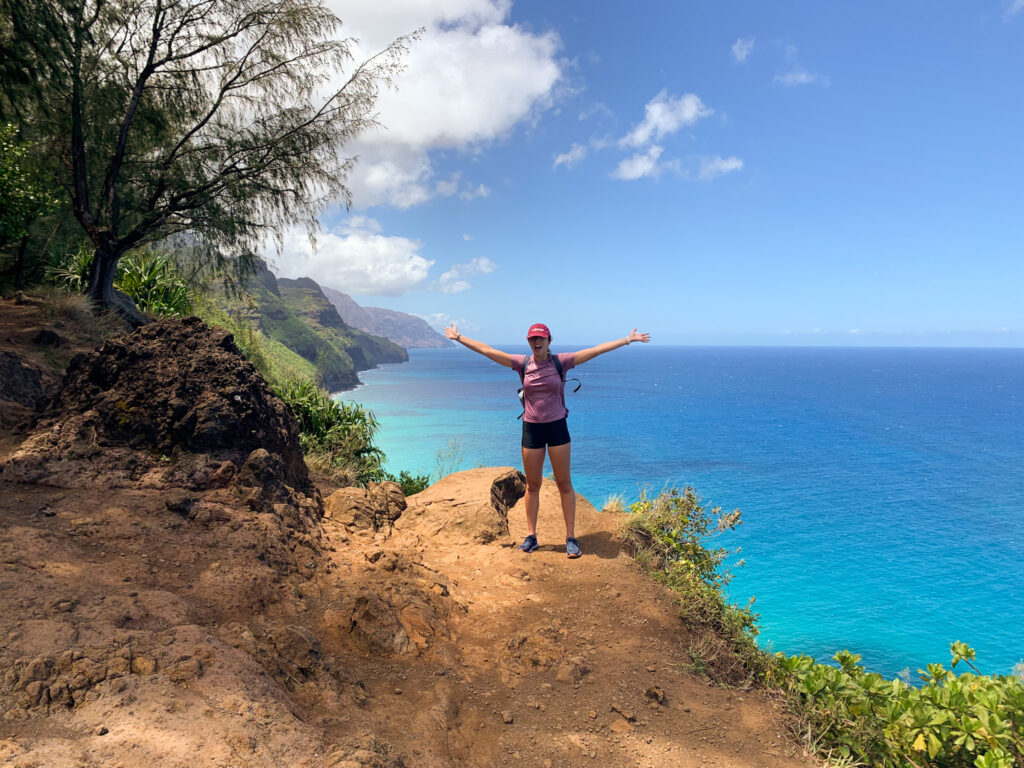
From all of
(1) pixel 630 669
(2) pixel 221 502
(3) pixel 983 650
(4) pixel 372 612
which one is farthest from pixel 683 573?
(3) pixel 983 650

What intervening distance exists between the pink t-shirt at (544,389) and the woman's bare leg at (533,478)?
37 centimetres

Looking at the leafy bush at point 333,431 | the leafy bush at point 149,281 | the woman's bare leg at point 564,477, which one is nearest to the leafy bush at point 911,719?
the woman's bare leg at point 564,477

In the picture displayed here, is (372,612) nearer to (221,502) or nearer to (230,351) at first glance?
(221,502)

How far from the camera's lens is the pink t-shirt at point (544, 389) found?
17.6 ft

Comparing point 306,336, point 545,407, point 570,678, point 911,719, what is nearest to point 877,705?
point 911,719

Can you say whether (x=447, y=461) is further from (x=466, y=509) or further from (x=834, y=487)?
(x=834, y=487)

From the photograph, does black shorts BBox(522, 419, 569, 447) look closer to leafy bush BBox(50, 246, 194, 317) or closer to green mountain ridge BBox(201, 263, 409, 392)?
leafy bush BBox(50, 246, 194, 317)

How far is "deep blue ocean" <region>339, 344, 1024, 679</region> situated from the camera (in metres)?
17.4

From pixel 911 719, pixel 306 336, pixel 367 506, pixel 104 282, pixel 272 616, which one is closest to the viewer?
pixel 911 719

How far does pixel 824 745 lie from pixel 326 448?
27.4 ft

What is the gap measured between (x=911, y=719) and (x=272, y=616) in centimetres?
416

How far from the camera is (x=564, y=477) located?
18.2 ft

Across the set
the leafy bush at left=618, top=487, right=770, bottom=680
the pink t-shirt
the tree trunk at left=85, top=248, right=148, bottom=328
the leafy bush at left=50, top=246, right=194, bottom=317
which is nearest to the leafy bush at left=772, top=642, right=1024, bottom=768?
the leafy bush at left=618, top=487, right=770, bottom=680

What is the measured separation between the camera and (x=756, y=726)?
135 inches
